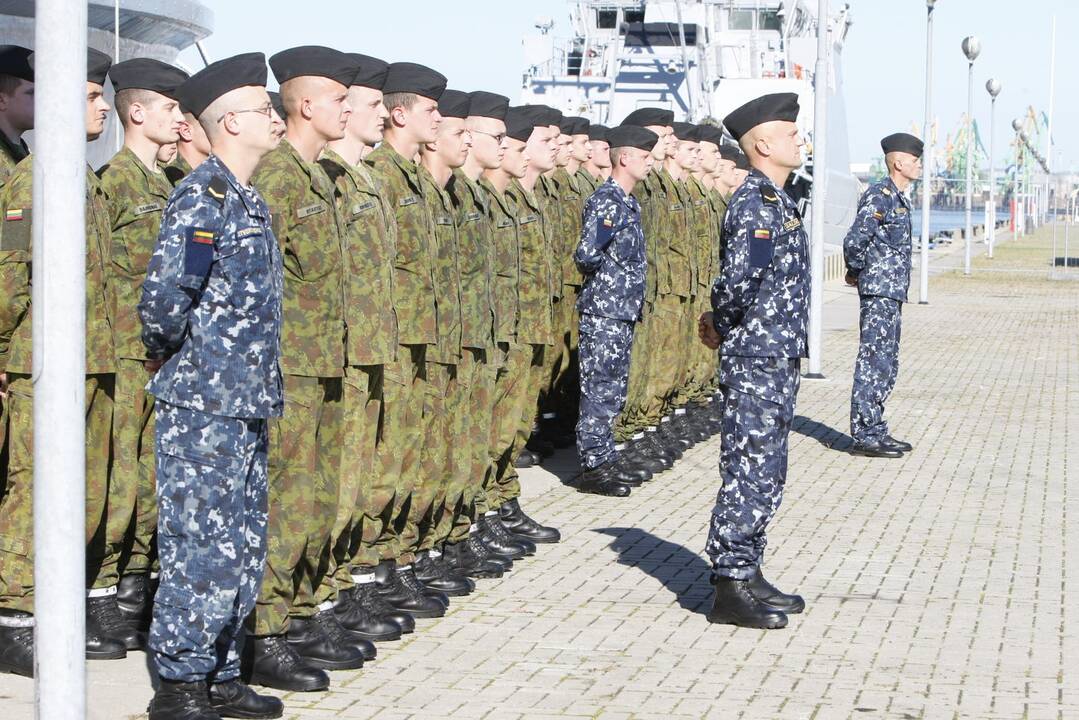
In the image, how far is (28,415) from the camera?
5.46 m

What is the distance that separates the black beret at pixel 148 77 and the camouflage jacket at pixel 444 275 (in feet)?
3.43

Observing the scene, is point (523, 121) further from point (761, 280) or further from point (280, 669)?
point (280, 669)

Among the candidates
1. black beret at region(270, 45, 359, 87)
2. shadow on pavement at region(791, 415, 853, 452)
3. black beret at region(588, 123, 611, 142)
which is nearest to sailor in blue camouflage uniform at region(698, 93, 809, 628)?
→ black beret at region(270, 45, 359, 87)

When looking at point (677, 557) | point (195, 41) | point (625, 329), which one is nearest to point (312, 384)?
point (677, 557)

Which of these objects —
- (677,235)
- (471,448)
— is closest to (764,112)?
(471,448)

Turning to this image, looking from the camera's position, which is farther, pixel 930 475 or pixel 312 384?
pixel 930 475

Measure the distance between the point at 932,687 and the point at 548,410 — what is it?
5.61m

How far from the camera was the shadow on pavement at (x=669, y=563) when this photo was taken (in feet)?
22.7

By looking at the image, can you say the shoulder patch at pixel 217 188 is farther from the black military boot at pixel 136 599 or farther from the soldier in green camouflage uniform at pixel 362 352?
the black military boot at pixel 136 599

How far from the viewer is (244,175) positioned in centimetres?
484

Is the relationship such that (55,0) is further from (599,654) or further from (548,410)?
(548,410)

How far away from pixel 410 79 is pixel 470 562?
2.06 metres

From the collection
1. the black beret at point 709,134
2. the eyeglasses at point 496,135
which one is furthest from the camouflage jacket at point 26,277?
the black beret at point 709,134

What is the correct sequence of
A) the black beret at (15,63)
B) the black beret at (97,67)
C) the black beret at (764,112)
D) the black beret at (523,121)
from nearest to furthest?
1. the black beret at (15,63)
2. the black beret at (97,67)
3. the black beret at (764,112)
4. the black beret at (523,121)
